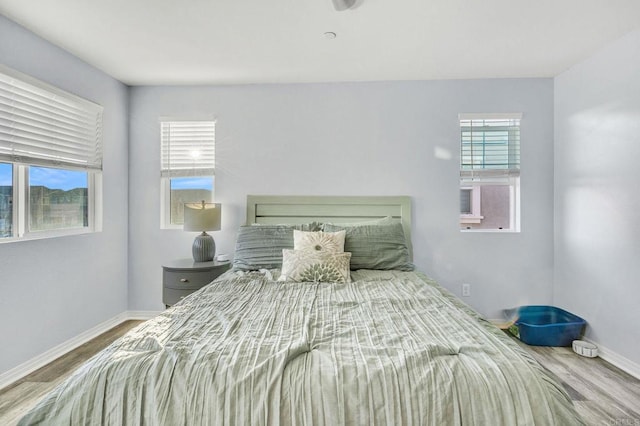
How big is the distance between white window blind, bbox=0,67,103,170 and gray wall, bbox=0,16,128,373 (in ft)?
0.31

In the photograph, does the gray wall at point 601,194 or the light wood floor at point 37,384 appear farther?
the gray wall at point 601,194

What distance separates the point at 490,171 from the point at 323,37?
2.08 meters

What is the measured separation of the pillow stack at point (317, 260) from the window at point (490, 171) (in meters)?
1.65

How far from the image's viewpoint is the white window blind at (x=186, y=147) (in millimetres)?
3498

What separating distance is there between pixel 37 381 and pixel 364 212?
2813 millimetres

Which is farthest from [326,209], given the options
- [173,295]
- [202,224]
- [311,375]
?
[311,375]

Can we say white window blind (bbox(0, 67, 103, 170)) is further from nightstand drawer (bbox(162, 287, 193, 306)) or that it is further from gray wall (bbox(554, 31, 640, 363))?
gray wall (bbox(554, 31, 640, 363))

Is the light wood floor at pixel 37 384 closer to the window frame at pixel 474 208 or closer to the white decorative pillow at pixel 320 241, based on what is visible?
the white decorative pillow at pixel 320 241

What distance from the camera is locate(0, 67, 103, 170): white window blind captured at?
227 cm

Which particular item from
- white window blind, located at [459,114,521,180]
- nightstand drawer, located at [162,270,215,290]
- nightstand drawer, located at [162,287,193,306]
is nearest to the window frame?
white window blind, located at [459,114,521,180]

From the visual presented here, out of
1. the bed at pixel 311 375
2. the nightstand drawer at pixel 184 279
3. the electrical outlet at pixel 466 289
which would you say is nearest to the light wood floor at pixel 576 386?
the electrical outlet at pixel 466 289

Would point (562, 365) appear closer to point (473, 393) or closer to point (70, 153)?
point (473, 393)

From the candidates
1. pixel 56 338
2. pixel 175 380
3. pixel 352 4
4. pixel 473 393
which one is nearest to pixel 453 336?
pixel 473 393

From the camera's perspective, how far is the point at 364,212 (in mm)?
3328
